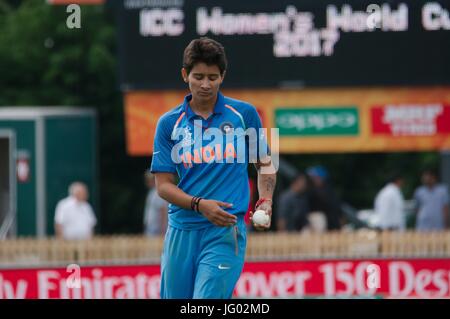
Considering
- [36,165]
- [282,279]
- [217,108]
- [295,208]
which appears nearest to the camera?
[217,108]

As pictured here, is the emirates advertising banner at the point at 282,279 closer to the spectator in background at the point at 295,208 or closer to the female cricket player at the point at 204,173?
the spectator in background at the point at 295,208

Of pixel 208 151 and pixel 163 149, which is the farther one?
pixel 163 149

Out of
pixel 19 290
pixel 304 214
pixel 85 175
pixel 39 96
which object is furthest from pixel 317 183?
pixel 39 96

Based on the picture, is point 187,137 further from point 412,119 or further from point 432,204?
point 432,204

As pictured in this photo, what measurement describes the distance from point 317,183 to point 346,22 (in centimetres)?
277

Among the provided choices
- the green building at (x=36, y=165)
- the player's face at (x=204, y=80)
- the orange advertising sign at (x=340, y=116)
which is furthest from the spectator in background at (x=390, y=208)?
the player's face at (x=204, y=80)

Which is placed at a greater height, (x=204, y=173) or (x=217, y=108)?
(x=217, y=108)

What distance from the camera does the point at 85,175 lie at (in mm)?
21062

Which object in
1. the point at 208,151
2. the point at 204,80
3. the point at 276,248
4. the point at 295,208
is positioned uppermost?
the point at 204,80

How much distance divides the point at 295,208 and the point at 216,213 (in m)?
11.1

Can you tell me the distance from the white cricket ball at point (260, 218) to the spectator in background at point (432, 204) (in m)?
12.0

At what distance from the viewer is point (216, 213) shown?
7262mm

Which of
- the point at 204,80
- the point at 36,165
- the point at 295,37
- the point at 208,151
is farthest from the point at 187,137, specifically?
the point at 36,165

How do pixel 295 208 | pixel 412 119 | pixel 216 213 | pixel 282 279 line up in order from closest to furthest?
pixel 216 213, pixel 282 279, pixel 412 119, pixel 295 208
